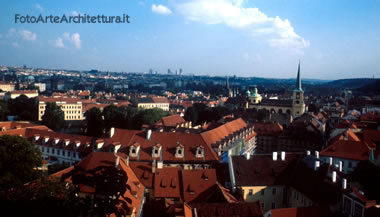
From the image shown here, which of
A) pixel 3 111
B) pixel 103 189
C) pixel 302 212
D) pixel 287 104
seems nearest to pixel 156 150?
pixel 302 212

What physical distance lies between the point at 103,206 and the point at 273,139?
65.7 meters

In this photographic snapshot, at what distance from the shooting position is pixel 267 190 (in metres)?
34.4

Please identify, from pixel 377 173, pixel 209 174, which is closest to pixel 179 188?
pixel 209 174

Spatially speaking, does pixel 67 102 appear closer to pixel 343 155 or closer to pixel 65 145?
pixel 65 145

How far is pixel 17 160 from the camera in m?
31.7

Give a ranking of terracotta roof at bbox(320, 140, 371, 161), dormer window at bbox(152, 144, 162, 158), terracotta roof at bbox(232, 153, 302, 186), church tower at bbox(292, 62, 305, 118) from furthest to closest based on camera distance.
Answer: church tower at bbox(292, 62, 305, 118)
terracotta roof at bbox(320, 140, 371, 161)
dormer window at bbox(152, 144, 162, 158)
terracotta roof at bbox(232, 153, 302, 186)

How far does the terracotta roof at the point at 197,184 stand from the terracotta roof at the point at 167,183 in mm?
658

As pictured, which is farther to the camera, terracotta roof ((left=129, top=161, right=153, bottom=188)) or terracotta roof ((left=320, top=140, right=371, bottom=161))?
terracotta roof ((left=320, top=140, right=371, bottom=161))

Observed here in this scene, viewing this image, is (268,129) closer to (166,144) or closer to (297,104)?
(166,144)

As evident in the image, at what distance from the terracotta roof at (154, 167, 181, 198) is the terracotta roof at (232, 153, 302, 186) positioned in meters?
6.04

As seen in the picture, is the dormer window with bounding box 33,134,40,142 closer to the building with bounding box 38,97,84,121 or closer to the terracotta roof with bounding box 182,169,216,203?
the terracotta roof with bounding box 182,169,216,203

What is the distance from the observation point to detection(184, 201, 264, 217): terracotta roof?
25917mm

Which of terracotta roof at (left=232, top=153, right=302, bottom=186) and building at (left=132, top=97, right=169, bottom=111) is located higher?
terracotta roof at (left=232, top=153, right=302, bottom=186)

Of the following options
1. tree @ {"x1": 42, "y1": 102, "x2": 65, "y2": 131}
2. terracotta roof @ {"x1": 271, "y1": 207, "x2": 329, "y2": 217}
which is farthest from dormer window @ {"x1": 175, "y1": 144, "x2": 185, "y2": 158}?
tree @ {"x1": 42, "y1": 102, "x2": 65, "y2": 131}
